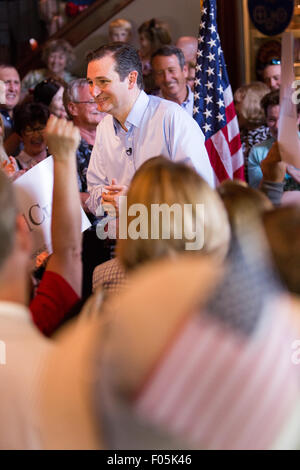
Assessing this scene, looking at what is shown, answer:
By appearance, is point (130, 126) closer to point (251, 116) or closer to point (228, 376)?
point (251, 116)

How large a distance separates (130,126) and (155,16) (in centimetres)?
431

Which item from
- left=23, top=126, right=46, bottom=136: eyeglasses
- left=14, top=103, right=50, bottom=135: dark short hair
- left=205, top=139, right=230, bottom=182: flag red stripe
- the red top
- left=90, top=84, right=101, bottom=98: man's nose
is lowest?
left=205, top=139, right=230, bottom=182: flag red stripe

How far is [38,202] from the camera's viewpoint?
261 cm

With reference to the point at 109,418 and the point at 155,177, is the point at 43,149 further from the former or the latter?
the point at 109,418

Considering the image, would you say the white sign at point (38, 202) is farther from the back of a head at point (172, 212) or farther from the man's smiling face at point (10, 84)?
the man's smiling face at point (10, 84)

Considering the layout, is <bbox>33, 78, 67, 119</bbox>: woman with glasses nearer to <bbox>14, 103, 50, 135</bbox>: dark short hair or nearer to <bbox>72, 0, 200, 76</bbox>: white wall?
<bbox>14, 103, 50, 135</bbox>: dark short hair

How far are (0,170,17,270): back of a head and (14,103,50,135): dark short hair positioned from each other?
338cm

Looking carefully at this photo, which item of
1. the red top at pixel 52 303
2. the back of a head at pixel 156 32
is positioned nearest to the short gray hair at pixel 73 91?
the back of a head at pixel 156 32

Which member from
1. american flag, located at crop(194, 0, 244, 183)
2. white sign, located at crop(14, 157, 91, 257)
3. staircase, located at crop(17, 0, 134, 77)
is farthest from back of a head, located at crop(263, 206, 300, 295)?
staircase, located at crop(17, 0, 134, 77)

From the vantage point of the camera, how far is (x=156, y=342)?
0.87 metres

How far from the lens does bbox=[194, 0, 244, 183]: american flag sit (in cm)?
410

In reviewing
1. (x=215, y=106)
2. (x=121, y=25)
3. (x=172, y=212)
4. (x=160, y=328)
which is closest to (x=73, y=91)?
(x=215, y=106)

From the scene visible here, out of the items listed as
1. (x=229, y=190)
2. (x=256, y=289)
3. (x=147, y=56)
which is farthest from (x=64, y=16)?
(x=256, y=289)

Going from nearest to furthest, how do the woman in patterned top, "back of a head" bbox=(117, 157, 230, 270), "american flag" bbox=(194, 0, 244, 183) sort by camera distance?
1. "back of a head" bbox=(117, 157, 230, 270)
2. "american flag" bbox=(194, 0, 244, 183)
3. the woman in patterned top
